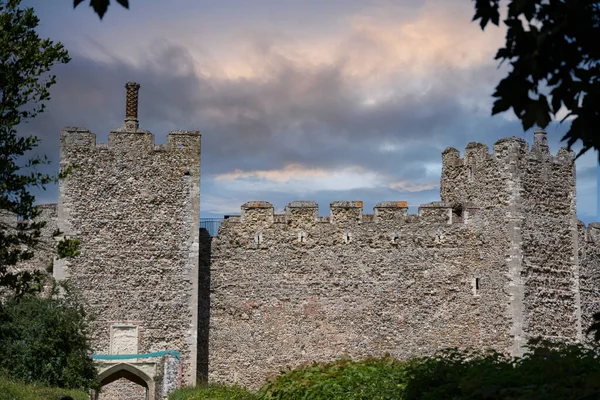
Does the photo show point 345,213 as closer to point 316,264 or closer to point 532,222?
point 316,264

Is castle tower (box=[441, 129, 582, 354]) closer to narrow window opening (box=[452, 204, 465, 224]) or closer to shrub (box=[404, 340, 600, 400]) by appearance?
narrow window opening (box=[452, 204, 465, 224])

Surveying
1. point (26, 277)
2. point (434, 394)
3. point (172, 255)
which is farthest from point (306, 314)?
point (434, 394)

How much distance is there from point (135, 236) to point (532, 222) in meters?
A: 11.0

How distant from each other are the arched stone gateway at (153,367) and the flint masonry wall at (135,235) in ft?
0.62

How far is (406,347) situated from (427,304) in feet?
4.43

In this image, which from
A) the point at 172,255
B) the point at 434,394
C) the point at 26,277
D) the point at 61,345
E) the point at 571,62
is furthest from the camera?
the point at 172,255

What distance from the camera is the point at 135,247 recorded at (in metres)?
27.2

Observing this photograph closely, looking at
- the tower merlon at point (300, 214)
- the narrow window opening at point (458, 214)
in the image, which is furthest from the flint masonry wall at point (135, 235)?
the narrow window opening at point (458, 214)

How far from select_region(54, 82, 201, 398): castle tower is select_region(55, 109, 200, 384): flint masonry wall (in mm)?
27

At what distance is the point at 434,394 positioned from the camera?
1049cm

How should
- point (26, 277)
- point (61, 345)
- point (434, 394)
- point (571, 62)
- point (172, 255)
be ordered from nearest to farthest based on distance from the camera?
point (571, 62), point (434, 394), point (26, 277), point (61, 345), point (172, 255)

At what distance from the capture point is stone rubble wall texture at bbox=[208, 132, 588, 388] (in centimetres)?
2789

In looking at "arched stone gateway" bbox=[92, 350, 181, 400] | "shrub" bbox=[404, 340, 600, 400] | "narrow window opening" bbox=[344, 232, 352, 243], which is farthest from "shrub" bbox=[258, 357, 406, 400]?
Result: "narrow window opening" bbox=[344, 232, 352, 243]

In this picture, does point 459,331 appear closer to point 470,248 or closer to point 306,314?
point 470,248
